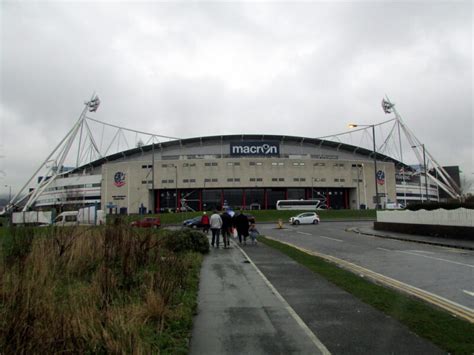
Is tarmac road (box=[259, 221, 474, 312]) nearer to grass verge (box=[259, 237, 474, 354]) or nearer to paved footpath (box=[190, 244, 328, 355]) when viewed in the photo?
grass verge (box=[259, 237, 474, 354])

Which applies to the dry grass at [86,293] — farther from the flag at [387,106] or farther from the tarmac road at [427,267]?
the flag at [387,106]

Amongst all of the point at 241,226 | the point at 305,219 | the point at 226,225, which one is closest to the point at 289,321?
the point at 226,225

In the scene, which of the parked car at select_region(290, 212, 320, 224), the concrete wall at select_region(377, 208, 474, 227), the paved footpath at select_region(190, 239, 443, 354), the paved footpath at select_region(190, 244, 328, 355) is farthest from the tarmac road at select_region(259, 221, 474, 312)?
the parked car at select_region(290, 212, 320, 224)

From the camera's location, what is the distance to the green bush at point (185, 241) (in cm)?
1172

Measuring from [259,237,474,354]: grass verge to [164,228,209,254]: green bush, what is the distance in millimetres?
5292

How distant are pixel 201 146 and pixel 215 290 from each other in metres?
90.0

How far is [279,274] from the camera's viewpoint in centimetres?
914

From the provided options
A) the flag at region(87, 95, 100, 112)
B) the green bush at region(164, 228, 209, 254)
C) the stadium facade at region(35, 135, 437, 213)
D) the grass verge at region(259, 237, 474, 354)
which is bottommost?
the grass verge at region(259, 237, 474, 354)

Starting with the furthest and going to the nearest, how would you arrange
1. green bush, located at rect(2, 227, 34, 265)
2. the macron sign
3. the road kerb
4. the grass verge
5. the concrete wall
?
the macron sign → the concrete wall → green bush, located at rect(2, 227, 34, 265) → the road kerb → the grass verge

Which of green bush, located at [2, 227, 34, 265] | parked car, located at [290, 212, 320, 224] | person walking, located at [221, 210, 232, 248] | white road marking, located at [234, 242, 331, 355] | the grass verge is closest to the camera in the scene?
white road marking, located at [234, 242, 331, 355]

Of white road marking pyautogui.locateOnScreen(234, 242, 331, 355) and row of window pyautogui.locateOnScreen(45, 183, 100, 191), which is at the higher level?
row of window pyautogui.locateOnScreen(45, 183, 100, 191)

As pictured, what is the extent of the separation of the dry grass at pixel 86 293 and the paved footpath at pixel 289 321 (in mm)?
436

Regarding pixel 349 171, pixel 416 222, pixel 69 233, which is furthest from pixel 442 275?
pixel 349 171

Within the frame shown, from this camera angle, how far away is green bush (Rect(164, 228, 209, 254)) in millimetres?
11719
